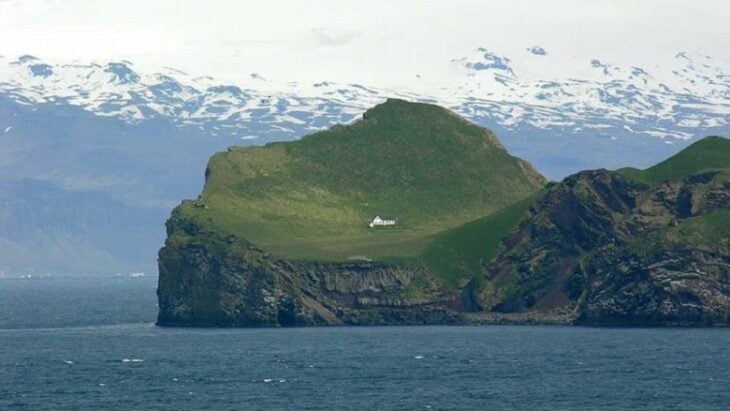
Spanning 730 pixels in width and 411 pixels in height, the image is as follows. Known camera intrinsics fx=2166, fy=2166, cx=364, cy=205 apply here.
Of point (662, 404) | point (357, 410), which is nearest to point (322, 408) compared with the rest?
point (357, 410)

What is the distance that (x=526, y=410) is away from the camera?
191 metres

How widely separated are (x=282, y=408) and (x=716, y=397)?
39.7 meters

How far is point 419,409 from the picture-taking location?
192m

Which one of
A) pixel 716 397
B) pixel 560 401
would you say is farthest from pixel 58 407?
pixel 716 397

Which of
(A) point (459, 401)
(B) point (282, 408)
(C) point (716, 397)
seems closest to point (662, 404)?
(C) point (716, 397)

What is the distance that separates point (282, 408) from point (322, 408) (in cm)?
361

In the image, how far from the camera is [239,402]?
654 feet

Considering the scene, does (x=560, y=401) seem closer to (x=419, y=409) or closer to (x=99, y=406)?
(x=419, y=409)

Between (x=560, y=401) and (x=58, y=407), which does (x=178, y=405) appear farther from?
(x=560, y=401)

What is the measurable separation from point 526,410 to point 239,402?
89.3 ft

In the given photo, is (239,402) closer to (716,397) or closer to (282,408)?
(282,408)

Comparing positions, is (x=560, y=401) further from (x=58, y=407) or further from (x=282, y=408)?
(x=58, y=407)

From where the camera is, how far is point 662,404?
195 m

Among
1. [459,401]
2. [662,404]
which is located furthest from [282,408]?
[662,404]
